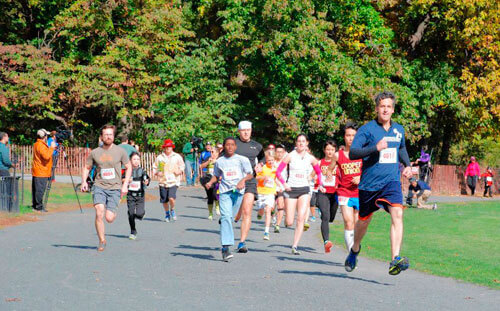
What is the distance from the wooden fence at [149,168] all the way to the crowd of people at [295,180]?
2051 centimetres

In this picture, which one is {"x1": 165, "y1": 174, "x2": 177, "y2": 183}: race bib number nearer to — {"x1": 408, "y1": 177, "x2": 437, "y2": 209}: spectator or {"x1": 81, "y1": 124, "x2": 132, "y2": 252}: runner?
{"x1": 81, "y1": 124, "x2": 132, "y2": 252}: runner

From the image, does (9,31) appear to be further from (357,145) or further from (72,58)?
(357,145)

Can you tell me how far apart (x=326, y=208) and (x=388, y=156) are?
3.93 metres

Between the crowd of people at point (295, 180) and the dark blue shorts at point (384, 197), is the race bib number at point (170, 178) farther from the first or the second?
the dark blue shorts at point (384, 197)

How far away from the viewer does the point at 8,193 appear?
17.4 meters

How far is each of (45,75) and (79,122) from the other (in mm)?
5525

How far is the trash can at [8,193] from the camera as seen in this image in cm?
1734

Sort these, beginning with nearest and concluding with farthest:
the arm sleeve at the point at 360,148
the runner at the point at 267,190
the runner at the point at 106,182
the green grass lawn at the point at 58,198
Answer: the arm sleeve at the point at 360,148 < the runner at the point at 106,182 < the runner at the point at 267,190 < the green grass lawn at the point at 58,198

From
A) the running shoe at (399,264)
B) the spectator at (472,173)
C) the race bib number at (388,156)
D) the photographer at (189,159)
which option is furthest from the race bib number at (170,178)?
the spectator at (472,173)

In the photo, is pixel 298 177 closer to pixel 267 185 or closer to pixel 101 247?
pixel 267 185

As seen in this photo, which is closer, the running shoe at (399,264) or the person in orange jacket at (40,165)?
the running shoe at (399,264)

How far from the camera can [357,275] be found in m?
9.61

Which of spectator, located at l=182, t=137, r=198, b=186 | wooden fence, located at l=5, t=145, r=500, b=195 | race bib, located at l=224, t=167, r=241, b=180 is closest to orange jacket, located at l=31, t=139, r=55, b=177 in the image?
race bib, located at l=224, t=167, r=241, b=180

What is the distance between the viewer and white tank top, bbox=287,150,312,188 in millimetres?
12273
